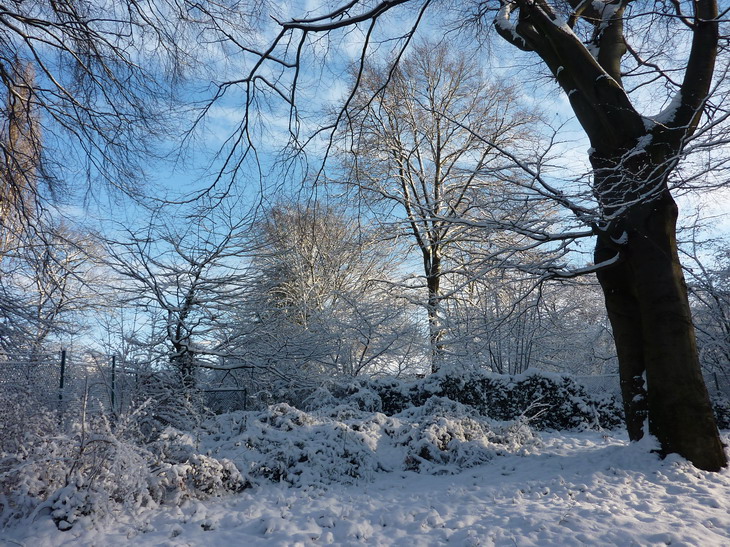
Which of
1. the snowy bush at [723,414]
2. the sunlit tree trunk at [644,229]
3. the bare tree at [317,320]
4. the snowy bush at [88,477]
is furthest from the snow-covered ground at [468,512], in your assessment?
the bare tree at [317,320]

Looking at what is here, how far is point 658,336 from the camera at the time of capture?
5.44 metres

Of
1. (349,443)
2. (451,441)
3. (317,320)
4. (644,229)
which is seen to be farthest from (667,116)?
(317,320)

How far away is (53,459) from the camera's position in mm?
3861

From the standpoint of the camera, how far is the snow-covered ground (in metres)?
3.48

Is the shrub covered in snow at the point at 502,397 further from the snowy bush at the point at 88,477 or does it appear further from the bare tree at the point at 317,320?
the snowy bush at the point at 88,477

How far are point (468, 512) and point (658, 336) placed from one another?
3.20 m

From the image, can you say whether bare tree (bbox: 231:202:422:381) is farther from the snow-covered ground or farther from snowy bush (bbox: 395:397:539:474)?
the snow-covered ground

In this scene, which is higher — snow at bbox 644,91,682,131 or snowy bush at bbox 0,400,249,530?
snow at bbox 644,91,682,131

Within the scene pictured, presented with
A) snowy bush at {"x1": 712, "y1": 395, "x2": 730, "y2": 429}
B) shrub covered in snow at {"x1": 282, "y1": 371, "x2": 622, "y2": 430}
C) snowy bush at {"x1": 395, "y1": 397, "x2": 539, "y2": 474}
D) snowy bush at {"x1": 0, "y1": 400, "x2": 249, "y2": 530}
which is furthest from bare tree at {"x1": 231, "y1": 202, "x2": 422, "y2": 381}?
snowy bush at {"x1": 712, "y1": 395, "x2": 730, "y2": 429}

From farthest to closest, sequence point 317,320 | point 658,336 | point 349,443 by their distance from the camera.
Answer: point 317,320
point 349,443
point 658,336

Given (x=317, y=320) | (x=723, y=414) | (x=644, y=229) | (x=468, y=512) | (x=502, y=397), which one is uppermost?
(x=644, y=229)

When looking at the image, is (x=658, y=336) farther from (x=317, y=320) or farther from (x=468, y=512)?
(x=317, y=320)

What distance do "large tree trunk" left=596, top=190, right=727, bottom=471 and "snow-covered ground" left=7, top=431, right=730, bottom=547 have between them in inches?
12.8


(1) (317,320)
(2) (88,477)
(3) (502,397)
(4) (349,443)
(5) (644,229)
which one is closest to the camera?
(2) (88,477)
